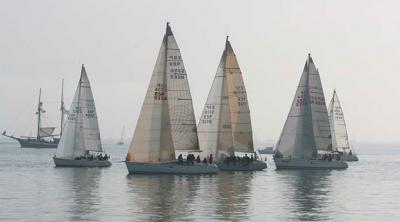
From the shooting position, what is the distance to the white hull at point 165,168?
79.1 m

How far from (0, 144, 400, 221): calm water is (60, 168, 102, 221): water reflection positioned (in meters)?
0.06

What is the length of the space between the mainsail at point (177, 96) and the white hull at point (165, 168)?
2.17 m

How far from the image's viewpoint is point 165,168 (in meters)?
79.5

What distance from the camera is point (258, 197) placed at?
58.4 meters

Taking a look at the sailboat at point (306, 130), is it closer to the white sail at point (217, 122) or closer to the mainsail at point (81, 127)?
the white sail at point (217, 122)

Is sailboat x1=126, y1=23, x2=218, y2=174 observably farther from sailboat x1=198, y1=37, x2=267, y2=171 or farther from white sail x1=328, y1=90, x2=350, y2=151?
white sail x1=328, y1=90, x2=350, y2=151

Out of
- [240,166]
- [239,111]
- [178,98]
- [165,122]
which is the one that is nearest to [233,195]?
A: [165,122]

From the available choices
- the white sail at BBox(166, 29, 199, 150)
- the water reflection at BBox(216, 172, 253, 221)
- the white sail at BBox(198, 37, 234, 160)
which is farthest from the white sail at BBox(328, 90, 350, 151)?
the white sail at BBox(166, 29, 199, 150)

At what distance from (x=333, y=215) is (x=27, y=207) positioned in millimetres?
18381

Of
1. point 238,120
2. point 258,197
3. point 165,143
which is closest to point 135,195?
point 258,197

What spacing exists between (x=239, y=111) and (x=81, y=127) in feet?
66.6

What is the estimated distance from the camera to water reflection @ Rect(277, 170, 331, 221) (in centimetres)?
4638

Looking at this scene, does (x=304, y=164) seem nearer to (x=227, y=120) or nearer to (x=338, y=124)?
(x=227, y=120)

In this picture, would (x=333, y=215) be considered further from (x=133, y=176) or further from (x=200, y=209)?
(x=133, y=176)
